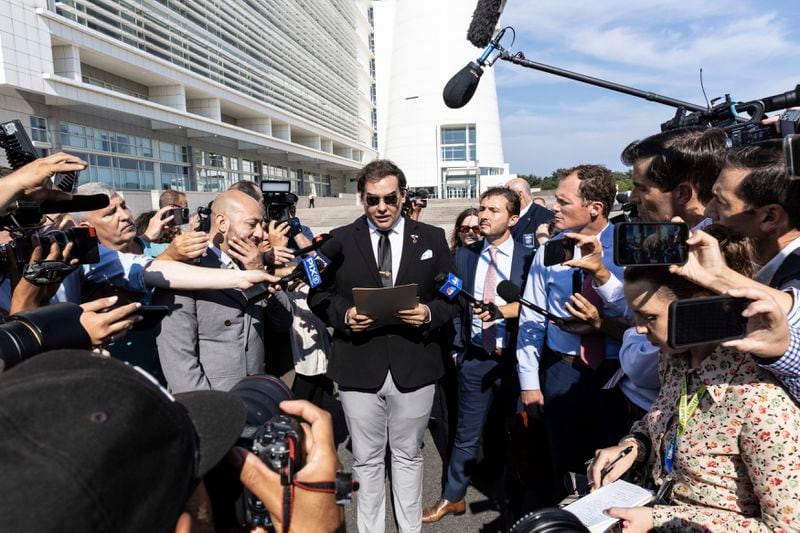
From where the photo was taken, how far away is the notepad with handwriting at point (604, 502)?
1.34 meters

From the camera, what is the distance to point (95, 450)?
2.44 feet

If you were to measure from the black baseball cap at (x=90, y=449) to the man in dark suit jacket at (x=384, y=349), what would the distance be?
180 cm

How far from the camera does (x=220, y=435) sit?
0.99 meters

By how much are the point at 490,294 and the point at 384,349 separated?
1.01m

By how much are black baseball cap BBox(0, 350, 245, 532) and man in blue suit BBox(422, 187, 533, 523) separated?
2438mm

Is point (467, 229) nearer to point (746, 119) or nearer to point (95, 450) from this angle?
point (746, 119)

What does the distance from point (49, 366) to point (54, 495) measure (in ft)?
0.74

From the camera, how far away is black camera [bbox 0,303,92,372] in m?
1.32

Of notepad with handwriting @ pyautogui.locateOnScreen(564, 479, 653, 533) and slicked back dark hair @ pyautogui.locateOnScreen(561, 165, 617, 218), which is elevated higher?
slicked back dark hair @ pyautogui.locateOnScreen(561, 165, 617, 218)

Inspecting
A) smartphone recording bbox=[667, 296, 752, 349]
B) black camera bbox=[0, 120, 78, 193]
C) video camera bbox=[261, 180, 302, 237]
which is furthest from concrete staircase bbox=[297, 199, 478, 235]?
smartphone recording bbox=[667, 296, 752, 349]

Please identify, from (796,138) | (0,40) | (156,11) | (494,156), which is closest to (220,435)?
(796,138)

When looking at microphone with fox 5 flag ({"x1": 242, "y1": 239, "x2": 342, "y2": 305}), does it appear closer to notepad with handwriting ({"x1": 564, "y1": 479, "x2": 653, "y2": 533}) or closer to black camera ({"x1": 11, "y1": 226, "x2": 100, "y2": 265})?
black camera ({"x1": 11, "y1": 226, "x2": 100, "y2": 265})

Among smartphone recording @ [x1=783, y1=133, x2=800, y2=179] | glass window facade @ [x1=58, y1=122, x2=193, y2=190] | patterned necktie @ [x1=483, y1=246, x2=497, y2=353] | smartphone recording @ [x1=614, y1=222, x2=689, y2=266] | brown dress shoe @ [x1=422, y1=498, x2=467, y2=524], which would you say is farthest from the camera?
glass window facade @ [x1=58, y1=122, x2=193, y2=190]

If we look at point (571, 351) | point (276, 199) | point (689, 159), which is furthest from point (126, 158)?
point (689, 159)
